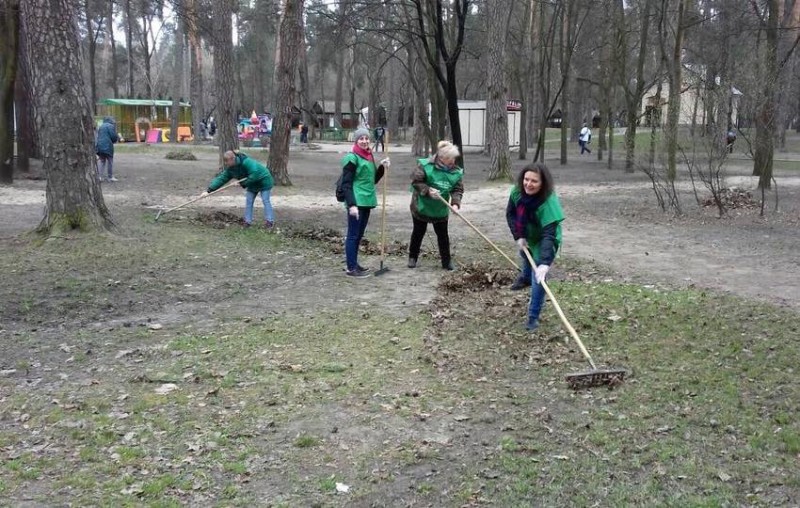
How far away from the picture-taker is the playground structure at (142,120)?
138ft

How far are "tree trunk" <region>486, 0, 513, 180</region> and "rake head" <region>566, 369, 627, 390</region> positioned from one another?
1557cm

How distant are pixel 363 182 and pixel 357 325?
96.7 inches

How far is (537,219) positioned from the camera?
6570 mm

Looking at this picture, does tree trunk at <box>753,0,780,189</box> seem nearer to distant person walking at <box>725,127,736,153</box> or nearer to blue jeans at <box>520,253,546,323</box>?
distant person walking at <box>725,127,736,153</box>

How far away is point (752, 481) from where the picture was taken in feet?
12.6

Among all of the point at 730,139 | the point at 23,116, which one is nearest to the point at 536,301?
the point at 730,139

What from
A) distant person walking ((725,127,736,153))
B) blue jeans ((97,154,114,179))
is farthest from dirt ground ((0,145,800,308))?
distant person walking ((725,127,736,153))

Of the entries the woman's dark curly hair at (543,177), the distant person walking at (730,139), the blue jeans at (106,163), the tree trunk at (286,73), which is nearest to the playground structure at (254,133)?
the blue jeans at (106,163)

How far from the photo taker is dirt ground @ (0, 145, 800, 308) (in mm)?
9188

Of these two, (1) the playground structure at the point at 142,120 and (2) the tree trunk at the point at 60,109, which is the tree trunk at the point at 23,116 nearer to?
(2) the tree trunk at the point at 60,109

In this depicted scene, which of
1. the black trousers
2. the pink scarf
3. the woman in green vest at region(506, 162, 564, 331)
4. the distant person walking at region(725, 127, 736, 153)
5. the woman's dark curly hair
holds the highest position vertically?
the distant person walking at region(725, 127, 736, 153)

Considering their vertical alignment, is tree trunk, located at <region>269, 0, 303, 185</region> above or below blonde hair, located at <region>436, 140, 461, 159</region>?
above

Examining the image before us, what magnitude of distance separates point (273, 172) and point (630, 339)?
13.7 metres

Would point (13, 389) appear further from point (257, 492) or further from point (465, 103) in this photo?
point (465, 103)
